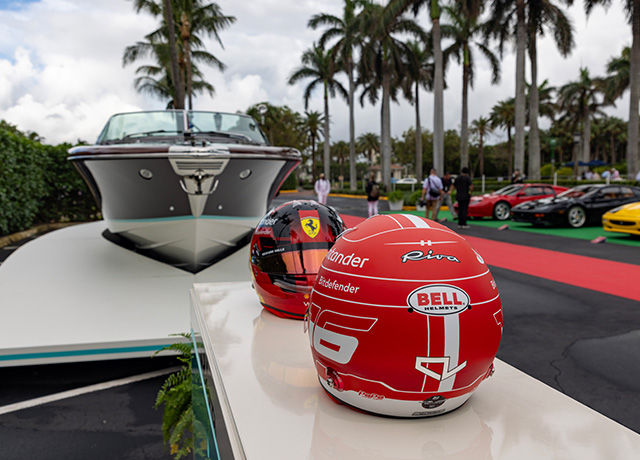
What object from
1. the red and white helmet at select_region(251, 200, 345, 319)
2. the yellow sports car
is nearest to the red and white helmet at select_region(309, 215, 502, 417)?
the red and white helmet at select_region(251, 200, 345, 319)

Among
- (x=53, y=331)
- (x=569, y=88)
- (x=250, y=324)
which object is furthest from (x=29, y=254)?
(x=569, y=88)

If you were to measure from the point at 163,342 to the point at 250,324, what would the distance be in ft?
6.46

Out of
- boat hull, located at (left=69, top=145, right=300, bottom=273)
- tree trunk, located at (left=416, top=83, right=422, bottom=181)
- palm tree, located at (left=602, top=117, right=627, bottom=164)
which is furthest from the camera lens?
palm tree, located at (left=602, top=117, right=627, bottom=164)

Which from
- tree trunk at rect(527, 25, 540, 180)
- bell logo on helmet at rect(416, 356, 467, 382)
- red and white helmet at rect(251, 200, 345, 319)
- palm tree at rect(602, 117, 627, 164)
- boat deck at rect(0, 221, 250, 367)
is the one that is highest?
palm tree at rect(602, 117, 627, 164)

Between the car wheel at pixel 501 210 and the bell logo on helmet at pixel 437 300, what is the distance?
1552cm

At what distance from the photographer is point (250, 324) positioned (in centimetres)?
211

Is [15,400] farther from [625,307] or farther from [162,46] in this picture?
[162,46]

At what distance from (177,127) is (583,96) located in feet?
181

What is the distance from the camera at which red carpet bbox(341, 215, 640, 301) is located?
21.4 ft

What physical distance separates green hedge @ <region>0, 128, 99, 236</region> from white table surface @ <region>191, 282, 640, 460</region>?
40.4 ft

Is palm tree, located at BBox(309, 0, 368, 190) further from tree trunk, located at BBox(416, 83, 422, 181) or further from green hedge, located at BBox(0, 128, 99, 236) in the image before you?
green hedge, located at BBox(0, 128, 99, 236)

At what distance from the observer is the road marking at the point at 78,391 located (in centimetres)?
356

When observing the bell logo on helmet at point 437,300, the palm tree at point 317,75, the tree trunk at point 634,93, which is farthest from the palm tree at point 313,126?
the bell logo on helmet at point 437,300

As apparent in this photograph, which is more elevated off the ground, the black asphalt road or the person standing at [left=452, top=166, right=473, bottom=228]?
the person standing at [left=452, top=166, right=473, bottom=228]
